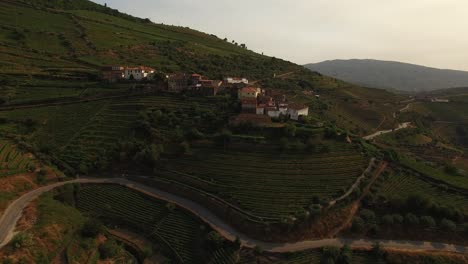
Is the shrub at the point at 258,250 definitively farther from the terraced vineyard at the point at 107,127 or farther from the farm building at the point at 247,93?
the farm building at the point at 247,93

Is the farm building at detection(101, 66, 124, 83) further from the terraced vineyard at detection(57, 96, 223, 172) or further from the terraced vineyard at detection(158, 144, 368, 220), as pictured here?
the terraced vineyard at detection(158, 144, 368, 220)

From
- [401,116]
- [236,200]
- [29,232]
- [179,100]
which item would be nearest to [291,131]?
[236,200]

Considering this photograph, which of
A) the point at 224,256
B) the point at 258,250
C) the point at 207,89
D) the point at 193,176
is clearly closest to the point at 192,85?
the point at 207,89

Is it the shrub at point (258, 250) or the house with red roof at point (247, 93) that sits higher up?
the house with red roof at point (247, 93)

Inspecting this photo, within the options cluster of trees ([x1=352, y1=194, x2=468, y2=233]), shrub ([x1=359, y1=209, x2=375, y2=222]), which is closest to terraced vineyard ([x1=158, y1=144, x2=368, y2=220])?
shrub ([x1=359, y1=209, x2=375, y2=222])

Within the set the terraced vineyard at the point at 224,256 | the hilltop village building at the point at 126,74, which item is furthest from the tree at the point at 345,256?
the hilltop village building at the point at 126,74

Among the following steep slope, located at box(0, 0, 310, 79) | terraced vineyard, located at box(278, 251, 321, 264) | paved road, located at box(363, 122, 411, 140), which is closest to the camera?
terraced vineyard, located at box(278, 251, 321, 264)
